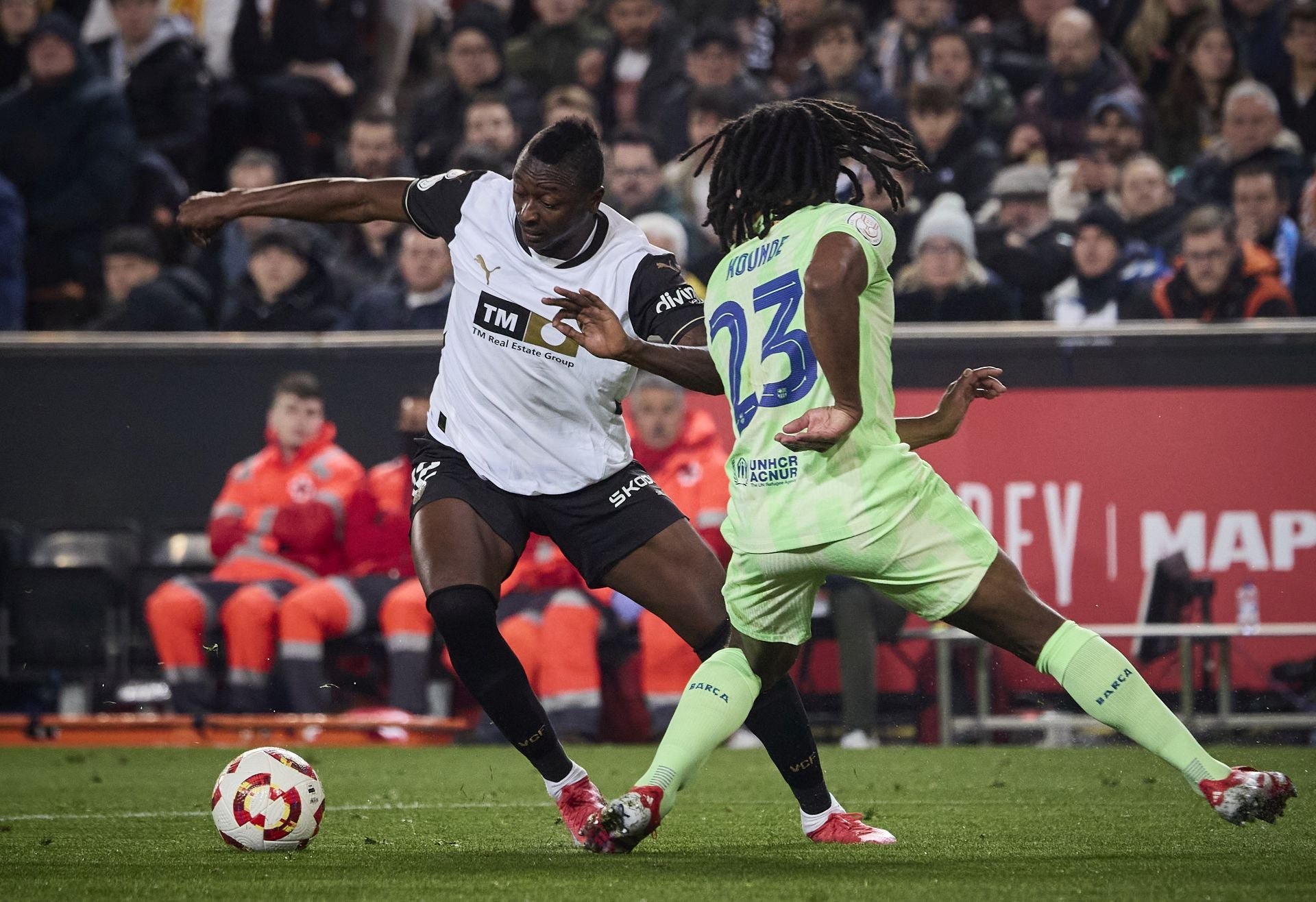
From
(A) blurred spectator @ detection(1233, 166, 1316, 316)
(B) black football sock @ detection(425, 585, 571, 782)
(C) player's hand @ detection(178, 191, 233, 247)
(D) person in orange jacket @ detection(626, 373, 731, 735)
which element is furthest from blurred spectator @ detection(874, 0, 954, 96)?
(B) black football sock @ detection(425, 585, 571, 782)

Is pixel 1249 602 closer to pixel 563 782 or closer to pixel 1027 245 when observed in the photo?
pixel 1027 245

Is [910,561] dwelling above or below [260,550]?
above

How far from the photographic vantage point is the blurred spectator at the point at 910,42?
13141 mm

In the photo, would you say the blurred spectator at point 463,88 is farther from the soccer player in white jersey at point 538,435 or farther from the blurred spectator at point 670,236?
the soccer player in white jersey at point 538,435

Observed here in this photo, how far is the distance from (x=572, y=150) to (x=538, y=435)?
901 mm

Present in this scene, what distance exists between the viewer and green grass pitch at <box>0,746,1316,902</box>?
450cm

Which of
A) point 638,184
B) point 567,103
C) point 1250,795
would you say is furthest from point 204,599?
point 1250,795

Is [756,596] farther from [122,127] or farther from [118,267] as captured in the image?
[122,127]

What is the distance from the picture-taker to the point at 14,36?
46.8 feet

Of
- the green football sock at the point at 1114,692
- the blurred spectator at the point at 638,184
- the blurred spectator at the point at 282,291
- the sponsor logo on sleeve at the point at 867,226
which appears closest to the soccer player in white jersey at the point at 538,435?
the sponsor logo on sleeve at the point at 867,226

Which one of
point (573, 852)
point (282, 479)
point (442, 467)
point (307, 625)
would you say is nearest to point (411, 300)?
point (282, 479)

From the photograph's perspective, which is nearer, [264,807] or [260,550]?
[264,807]

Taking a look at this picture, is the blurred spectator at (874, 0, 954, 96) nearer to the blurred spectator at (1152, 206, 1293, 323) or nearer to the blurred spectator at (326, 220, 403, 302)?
the blurred spectator at (1152, 206, 1293, 323)

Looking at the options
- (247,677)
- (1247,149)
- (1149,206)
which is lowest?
(247,677)
